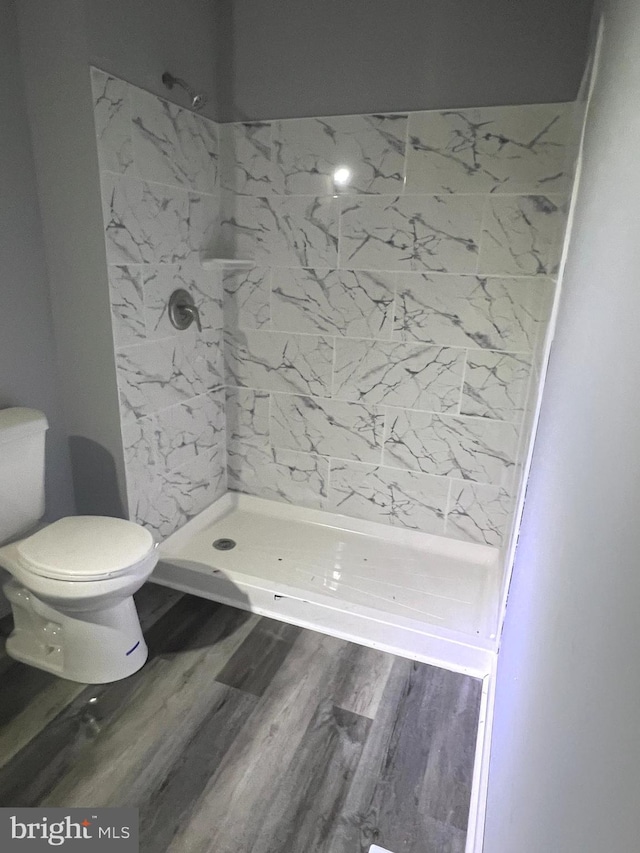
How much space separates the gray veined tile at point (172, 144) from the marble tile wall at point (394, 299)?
0.37 ft

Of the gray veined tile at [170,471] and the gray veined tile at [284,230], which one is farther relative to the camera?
the gray veined tile at [284,230]

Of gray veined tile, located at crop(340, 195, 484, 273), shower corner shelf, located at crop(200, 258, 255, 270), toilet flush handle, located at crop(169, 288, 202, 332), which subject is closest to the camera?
gray veined tile, located at crop(340, 195, 484, 273)

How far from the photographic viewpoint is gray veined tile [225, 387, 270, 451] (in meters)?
2.83

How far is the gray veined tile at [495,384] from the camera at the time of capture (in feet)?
7.68

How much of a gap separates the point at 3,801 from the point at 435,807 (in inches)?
45.0

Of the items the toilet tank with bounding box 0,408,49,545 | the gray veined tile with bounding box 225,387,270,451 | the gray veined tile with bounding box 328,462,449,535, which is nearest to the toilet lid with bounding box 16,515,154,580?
the toilet tank with bounding box 0,408,49,545

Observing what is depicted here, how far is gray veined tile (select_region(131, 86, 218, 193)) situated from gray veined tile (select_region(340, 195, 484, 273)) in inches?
25.3

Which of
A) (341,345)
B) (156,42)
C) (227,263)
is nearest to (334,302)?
(341,345)

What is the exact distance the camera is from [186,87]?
2.19 m

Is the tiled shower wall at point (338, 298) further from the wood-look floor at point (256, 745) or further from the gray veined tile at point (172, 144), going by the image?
the wood-look floor at point (256, 745)

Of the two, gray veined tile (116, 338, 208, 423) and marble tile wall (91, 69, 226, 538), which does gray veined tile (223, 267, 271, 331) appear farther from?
gray veined tile (116, 338, 208, 423)

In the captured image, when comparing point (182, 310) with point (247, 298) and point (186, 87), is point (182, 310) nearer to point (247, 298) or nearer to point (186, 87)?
point (247, 298)
